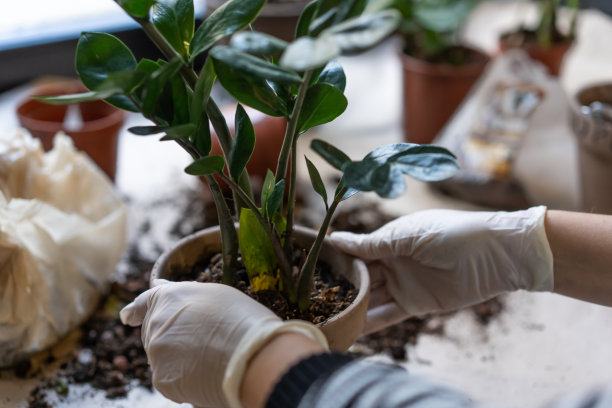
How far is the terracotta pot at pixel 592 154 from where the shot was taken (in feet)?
3.72

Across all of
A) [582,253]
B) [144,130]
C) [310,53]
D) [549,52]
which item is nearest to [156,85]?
[144,130]

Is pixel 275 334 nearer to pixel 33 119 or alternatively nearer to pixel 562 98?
pixel 33 119

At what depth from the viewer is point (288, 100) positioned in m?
0.68

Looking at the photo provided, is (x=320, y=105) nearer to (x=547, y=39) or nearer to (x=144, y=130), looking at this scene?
(x=144, y=130)

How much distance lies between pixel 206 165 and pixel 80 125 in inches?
30.6

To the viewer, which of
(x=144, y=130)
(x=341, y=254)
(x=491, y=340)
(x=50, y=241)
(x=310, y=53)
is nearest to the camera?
(x=310, y=53)

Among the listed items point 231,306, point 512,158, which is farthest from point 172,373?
point 512,158

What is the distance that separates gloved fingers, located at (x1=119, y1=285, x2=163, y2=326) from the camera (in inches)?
27.3

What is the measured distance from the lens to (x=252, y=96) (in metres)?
0.63

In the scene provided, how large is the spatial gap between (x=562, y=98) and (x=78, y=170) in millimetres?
1178

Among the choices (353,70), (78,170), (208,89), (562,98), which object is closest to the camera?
(208,89)

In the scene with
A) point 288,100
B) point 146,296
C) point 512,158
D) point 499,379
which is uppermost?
point 288,100

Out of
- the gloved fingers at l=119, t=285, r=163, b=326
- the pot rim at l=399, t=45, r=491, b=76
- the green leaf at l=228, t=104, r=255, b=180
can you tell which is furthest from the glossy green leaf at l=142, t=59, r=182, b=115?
the pot rim at l=399, t=45, r=491, b=76

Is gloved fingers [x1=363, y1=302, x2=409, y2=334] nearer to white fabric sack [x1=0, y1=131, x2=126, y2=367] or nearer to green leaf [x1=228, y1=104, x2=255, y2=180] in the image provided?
green leaf [x1=228, y1=104, x2=255, y2=180]
